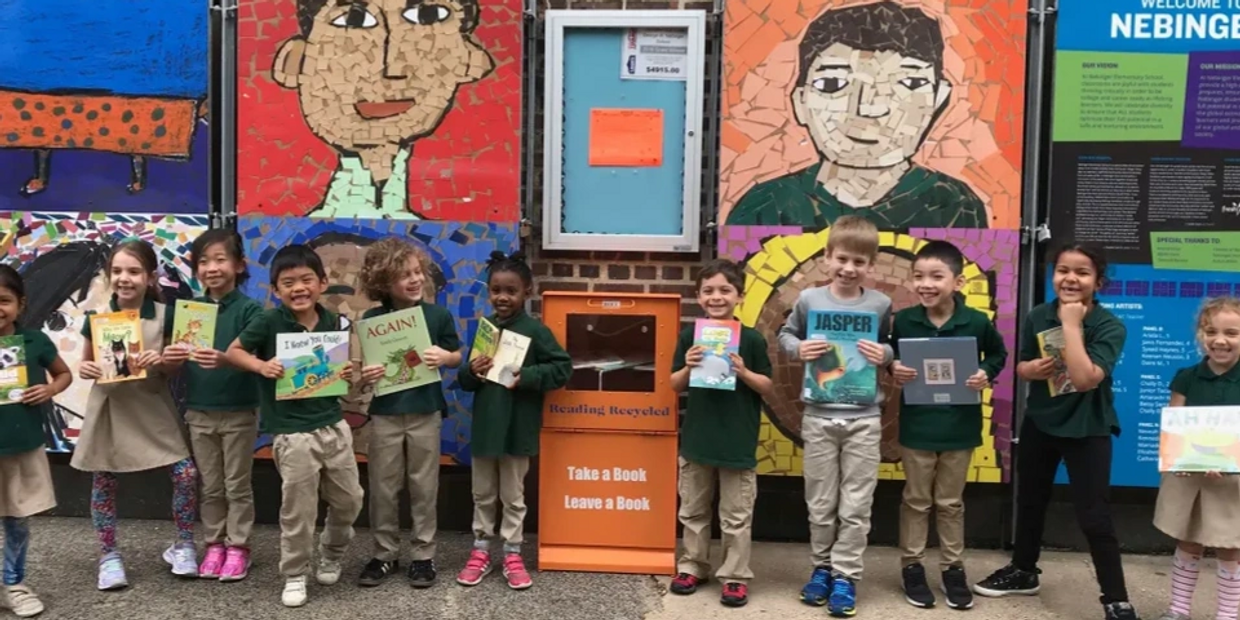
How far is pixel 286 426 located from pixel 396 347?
24.3 inches

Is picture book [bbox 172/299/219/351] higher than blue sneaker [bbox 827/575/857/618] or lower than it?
higher

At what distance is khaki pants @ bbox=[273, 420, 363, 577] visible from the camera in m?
4.40

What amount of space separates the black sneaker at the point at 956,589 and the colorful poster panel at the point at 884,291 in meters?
0.77

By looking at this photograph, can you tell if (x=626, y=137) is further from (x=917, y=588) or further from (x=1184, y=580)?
(x=1184, y=580)

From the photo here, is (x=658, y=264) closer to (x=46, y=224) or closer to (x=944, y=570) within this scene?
(x=944, y=570)

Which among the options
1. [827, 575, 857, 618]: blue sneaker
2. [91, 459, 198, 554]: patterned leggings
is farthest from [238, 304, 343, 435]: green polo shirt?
[827, 575, 857, 618]: blue sneaker

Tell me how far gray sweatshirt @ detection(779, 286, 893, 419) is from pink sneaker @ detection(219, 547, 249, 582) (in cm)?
289

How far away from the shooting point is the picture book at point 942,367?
4.41 m

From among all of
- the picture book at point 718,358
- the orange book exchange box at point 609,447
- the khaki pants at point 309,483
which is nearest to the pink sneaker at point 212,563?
the khaki pants at point 309,483

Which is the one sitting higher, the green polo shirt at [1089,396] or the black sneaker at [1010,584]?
the green polo shirt at [1089,396]

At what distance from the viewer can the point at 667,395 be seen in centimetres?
480

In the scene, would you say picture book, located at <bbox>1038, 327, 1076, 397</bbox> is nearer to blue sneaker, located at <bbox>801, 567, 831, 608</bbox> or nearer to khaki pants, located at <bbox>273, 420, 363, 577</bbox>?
blue sneaker, located at <bbox>801, 567, 831, 608</bbox>

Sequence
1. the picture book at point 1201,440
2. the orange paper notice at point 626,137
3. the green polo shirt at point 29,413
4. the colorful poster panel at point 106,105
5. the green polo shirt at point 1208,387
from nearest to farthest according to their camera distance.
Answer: the picture book at point 1201,440 < the green polo shirt at point 1208,387 < the green polo shirt at point 29,413 < the orange paper notice at point 626,137 < the colorful poster panel at point 106,105

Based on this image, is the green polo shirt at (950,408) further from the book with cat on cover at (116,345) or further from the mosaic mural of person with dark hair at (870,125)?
the book with cat on cover at (116,345)
